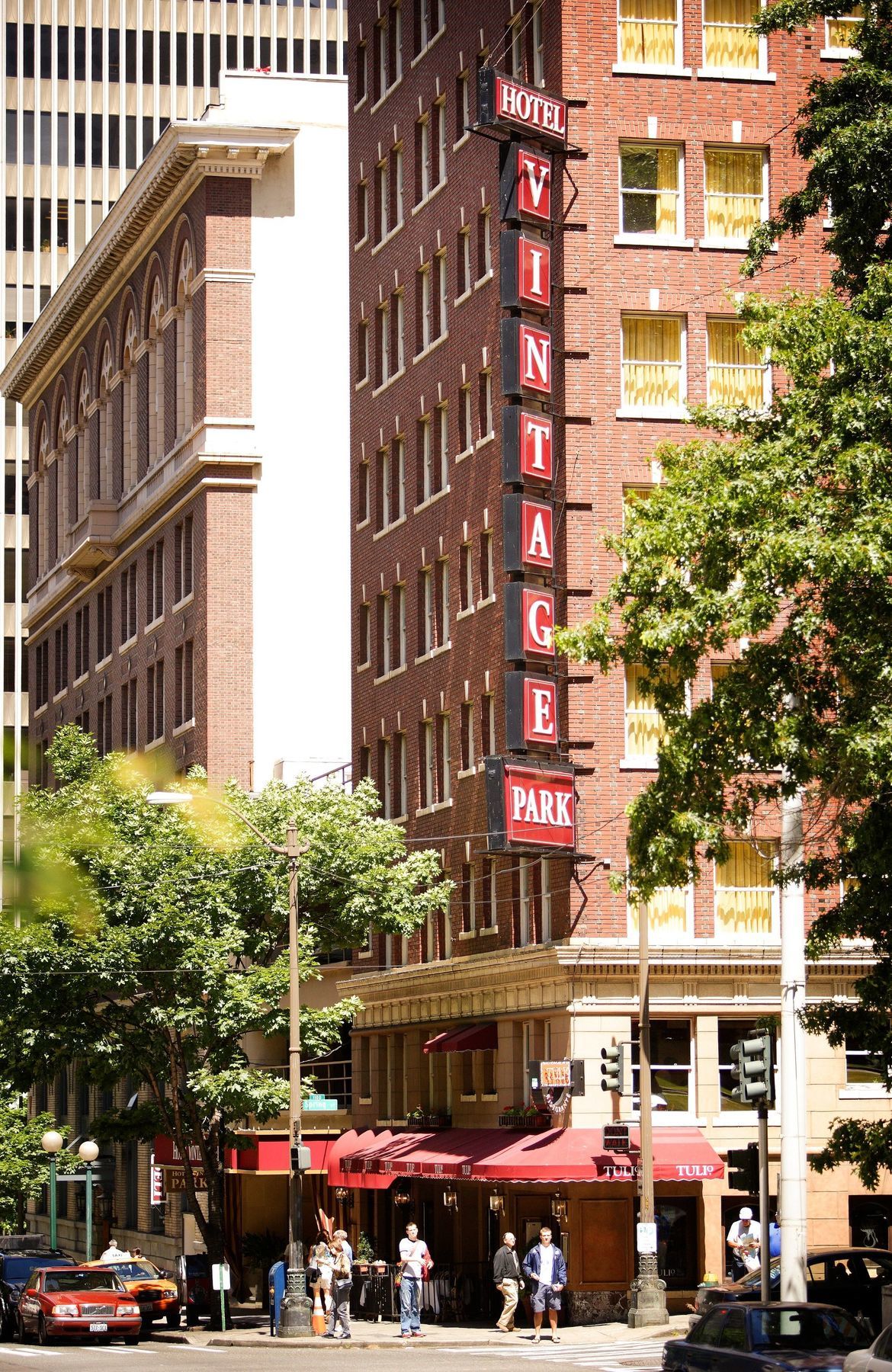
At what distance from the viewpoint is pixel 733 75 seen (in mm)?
46938

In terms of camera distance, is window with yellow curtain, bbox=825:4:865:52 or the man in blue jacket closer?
the man in blue jacket

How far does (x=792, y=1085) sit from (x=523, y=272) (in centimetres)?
1863

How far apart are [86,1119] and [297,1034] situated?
4327 centimetres

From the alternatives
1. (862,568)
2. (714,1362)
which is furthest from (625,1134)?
(862,568)

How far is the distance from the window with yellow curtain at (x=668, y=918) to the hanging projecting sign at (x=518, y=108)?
1500cm

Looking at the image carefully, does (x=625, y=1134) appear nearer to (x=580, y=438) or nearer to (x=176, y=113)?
(x=580, y=438)

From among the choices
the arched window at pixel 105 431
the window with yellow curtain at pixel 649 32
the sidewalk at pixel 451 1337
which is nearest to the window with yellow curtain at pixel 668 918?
the sidewalk at pixel 451 1337

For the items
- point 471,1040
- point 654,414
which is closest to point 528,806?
point 471,1040

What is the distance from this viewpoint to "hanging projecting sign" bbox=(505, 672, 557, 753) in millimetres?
42906

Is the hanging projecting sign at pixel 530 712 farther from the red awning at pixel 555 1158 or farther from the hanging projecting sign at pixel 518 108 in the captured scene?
the hanging projecting sign at pixel 518 108

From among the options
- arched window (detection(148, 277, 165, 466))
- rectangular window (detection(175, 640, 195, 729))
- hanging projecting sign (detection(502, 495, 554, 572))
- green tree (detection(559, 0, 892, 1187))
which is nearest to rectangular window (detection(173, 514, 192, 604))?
rectangular window (detection(175, 640, 195, 729))

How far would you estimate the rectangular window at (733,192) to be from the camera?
1827 inches

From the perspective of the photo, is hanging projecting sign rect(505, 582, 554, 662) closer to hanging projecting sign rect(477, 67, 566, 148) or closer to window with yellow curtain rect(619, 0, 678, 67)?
hanging projecting sign rect(477, 67, 566, 148)

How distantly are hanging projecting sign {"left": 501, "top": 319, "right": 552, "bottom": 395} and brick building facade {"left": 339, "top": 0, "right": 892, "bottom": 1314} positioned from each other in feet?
0.24
